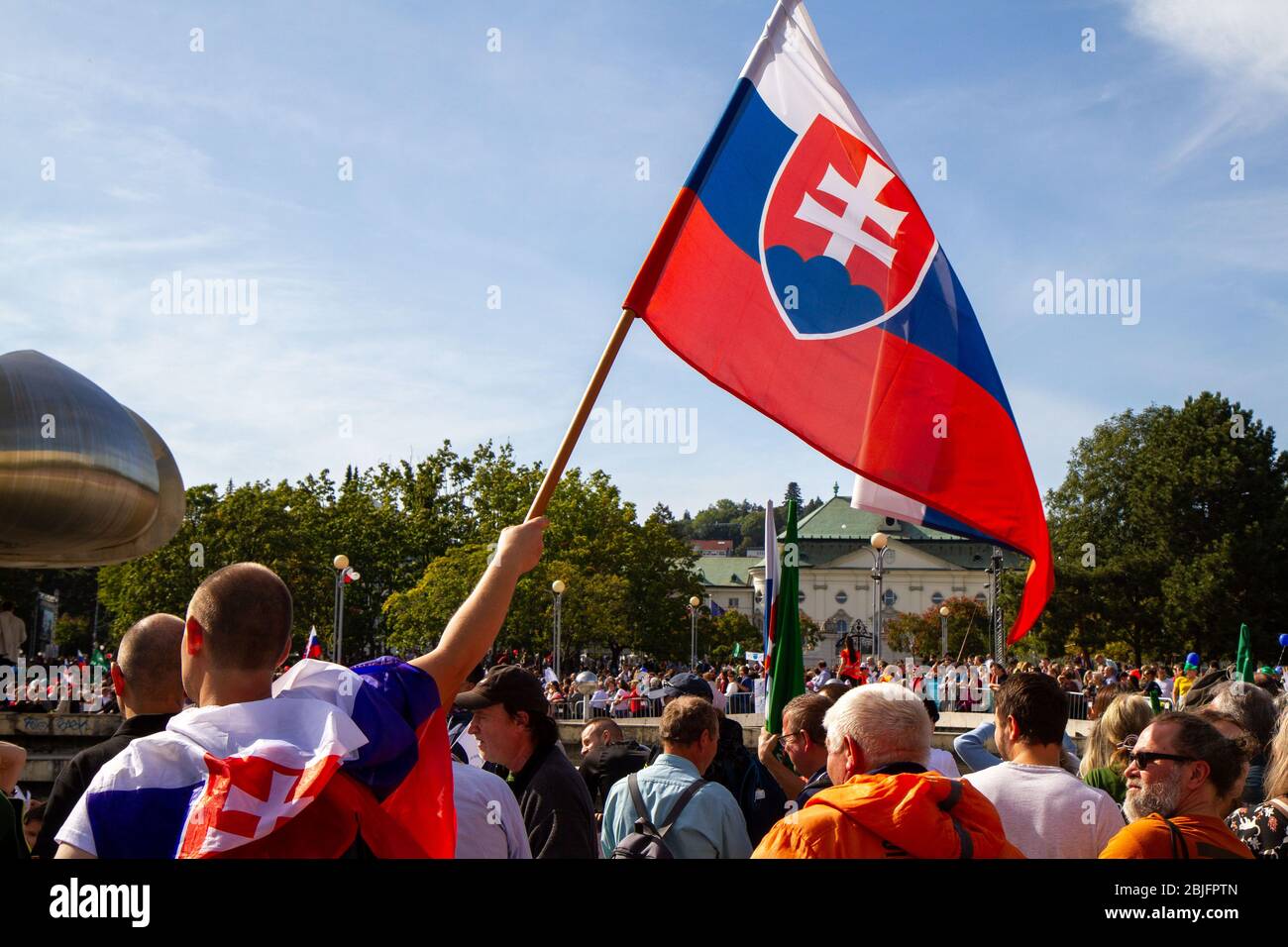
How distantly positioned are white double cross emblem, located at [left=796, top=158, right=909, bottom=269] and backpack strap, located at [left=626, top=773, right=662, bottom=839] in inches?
108

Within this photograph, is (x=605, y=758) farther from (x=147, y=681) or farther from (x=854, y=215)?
(x=147, y=681)

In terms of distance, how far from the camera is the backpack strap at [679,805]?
5477mm

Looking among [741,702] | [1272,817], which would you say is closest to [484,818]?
[1272,817]

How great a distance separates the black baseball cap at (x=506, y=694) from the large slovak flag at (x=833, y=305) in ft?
5.57

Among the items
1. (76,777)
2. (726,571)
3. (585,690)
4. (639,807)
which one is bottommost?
(585,690)

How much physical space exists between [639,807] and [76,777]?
7.77 feet

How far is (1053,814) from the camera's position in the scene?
482 centimetres

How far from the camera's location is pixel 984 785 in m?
4.95

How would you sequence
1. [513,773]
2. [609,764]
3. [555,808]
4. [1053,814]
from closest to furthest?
[1053,814], [555,808], [513,773], [609,764]

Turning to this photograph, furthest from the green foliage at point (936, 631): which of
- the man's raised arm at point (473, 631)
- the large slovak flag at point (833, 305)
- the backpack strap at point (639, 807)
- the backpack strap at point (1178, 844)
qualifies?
the man's raised arm at point (473, 631)

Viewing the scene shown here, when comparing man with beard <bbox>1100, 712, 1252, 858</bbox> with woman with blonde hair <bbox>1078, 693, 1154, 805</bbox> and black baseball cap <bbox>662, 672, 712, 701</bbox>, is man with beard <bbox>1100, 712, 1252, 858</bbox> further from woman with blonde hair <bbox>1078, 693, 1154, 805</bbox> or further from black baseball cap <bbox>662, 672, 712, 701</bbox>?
black baseball cap <bbox>662, 672, 712, 701</bbox>
